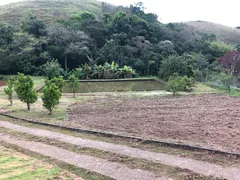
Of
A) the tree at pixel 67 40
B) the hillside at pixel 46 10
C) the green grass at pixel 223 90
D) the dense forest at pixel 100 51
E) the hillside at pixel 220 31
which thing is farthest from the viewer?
the hillside at pixel 220 31

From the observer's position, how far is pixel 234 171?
18.4 ft

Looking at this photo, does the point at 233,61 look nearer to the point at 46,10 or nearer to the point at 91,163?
the point at 91,163

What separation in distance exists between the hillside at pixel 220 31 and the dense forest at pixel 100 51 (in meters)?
23.1

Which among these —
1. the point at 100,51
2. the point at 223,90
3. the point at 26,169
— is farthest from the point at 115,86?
the point at 26,169

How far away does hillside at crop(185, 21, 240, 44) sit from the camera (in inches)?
2249

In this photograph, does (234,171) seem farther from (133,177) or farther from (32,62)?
(32,62)

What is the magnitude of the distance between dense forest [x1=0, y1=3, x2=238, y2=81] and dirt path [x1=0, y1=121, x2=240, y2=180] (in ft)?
56.5

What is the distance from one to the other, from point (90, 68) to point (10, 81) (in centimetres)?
1339

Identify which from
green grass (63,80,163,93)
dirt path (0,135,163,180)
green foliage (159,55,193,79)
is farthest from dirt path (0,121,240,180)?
green foliage (159,55,193,79)

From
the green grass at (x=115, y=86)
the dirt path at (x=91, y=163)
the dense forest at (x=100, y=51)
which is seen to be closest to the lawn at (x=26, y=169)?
the dirt path at (x=91, y=163)

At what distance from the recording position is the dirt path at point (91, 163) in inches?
219

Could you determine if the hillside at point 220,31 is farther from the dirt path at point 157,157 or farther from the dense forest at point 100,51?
the dirt path at point 157,157

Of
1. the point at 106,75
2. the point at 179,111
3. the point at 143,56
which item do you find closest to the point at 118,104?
the point at 179,111

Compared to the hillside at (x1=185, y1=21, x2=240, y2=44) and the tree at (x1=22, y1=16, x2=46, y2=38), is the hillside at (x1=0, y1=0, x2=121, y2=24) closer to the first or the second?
the tree at (x1=22, y1=16, x2=46, y2=38)
